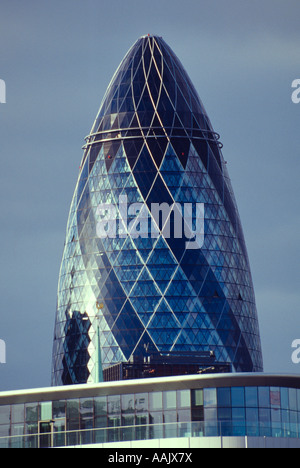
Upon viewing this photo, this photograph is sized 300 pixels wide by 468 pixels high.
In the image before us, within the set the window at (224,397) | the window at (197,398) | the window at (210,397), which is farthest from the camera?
the window at (197,398)

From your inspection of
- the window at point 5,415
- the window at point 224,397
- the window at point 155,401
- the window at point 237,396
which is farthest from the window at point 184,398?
the window at point 5,415

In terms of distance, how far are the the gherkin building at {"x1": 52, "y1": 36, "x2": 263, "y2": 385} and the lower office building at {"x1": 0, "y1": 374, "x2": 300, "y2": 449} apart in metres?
60.6

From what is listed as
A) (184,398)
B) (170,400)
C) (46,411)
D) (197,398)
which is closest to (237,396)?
(197,398)

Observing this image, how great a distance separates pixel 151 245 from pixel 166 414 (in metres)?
67.3

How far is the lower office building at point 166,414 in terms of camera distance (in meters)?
75.4

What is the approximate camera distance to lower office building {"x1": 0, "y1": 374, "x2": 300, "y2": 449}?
7544 centimetres

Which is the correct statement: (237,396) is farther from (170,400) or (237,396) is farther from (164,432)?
(164,432)

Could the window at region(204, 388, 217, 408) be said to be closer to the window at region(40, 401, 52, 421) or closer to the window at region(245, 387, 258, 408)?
the window at region(245, 387, 258, 408)

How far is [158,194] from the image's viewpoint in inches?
5773

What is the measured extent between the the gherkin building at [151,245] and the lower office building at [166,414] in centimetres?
6057

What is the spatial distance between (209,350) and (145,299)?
8024 millimetres

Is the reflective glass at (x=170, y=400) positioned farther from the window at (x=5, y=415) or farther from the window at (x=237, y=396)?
the window at (x=5, y=415)

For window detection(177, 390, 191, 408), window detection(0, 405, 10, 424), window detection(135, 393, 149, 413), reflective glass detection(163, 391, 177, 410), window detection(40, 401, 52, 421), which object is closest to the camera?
window detection(177, 390, 191, 408)

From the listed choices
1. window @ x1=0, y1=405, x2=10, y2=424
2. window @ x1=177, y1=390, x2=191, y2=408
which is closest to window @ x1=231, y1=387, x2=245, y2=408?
window @ x1=177, y1=390, x2=191, y2=408
